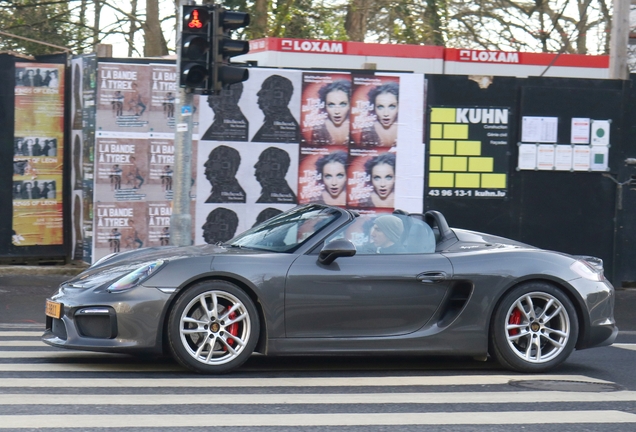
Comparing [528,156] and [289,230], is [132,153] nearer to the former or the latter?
[528,156]

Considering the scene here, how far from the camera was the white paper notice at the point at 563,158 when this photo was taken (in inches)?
512

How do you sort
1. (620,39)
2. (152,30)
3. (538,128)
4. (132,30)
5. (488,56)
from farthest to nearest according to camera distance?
(132,30) < (152,30) < (488,56) < (620,39) < (538,128)

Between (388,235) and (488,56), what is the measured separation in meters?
9.44

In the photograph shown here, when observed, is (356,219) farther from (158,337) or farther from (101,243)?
(101,243)

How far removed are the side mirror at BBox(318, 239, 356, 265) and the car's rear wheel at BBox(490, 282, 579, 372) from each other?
1204 mm

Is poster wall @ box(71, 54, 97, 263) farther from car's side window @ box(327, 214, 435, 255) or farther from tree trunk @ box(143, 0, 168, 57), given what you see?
tree trunk @ box(143, 0, 168, 57)

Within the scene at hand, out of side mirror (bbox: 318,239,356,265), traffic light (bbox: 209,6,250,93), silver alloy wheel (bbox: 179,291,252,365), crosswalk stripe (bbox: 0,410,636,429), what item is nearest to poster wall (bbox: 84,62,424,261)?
traffic light (bbox: 209,6,250,93)

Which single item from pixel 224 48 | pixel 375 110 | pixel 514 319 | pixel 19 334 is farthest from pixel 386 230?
pixel 375 110

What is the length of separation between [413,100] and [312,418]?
7.80 meters

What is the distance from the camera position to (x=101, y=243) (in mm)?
12320

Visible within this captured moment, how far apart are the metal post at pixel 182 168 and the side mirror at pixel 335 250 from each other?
360cm

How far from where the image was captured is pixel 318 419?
551 cm

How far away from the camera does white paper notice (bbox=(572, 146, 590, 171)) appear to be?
1302 centimetres

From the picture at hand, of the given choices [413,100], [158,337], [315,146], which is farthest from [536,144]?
[158,337]
